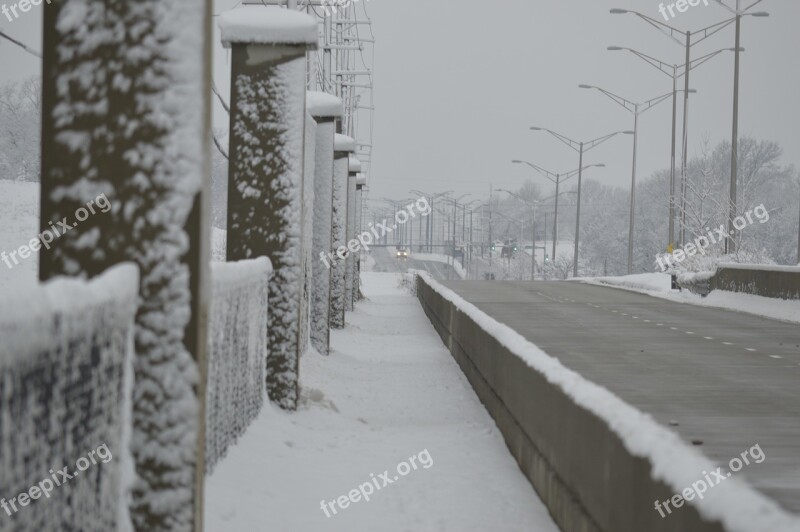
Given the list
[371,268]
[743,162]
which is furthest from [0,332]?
[371,268]

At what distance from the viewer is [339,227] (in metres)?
25.9

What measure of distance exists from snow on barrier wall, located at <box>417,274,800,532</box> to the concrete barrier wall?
1617 centimetres

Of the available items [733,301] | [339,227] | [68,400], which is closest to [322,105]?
[339,227]

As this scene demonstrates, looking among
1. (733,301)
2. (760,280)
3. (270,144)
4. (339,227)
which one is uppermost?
(270,144)

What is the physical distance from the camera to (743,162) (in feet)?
343

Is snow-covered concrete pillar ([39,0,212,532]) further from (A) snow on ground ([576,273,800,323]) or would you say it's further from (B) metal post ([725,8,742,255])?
(B) metal post ([725,8,742,255])

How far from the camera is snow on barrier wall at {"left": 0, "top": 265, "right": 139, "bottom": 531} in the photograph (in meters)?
3.92

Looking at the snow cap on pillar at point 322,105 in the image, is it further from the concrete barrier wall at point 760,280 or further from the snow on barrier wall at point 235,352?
the concrete barrier wall at point 760,280

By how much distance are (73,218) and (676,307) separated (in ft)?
94.3

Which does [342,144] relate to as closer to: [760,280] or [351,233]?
[351,233]

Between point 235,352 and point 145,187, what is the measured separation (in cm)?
450

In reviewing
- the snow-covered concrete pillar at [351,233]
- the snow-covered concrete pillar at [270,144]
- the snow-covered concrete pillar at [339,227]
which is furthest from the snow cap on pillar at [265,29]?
the snow-covered concrete pillar at [351,233]

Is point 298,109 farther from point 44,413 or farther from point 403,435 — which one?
point 44,413

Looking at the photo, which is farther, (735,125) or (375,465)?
(735,125)
